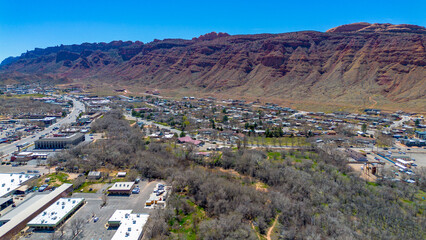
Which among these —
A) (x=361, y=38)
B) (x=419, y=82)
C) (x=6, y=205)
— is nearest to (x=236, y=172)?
(x=6, y=205)

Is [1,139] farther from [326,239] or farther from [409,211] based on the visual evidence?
[409,211]

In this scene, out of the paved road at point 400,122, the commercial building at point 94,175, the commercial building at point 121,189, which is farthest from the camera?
the paved road at point 400,122

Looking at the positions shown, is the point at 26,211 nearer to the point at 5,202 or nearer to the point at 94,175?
the point at 5,202

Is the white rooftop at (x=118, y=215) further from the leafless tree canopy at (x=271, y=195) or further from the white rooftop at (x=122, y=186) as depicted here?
the white rooftop at (x=122, y=186)

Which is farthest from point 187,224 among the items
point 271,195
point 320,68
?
point 320,68

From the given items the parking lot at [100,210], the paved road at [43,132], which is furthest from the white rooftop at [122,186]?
the paved road at [43,132]

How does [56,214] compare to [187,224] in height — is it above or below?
above
